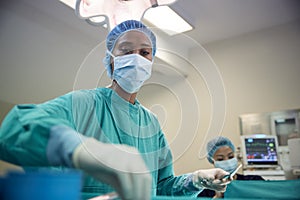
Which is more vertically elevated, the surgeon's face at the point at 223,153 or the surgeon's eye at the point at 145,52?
the surgeon's eye at the point at 145,52

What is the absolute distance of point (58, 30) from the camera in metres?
2.59

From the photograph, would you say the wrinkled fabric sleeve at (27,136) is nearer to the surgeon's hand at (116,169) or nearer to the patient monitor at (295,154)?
the surgeon's hand at (116,169)

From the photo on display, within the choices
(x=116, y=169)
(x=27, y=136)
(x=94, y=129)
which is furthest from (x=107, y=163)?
(x=94, y=129)

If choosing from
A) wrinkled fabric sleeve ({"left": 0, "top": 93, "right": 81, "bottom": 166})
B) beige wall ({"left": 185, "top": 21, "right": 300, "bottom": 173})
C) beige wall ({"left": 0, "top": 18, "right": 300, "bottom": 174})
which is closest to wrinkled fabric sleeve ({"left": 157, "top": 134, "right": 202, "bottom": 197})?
wrinkled fabric sleeve ({"left": 0, "top": 93, "right": 81, "bottom": 166})

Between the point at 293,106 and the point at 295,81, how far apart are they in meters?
0.26

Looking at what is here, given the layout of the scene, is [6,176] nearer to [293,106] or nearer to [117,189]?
[117,189]

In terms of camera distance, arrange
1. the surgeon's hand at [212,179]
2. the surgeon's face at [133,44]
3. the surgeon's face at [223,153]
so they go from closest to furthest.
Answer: the surgeon's hand at [212,179] < the surgeon's face at [133,44] < the surgeon's face at [223,153]

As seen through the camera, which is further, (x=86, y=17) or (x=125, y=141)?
(x=86, y=17)

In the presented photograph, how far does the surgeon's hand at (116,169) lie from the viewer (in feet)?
1.56

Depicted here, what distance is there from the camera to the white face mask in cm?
122

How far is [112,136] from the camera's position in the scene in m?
1.06

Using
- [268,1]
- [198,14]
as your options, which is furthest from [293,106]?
[198,14]

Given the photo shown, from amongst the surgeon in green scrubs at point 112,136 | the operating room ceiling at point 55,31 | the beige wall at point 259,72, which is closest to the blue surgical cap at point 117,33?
the surgeon in green scrubs at point 112,136

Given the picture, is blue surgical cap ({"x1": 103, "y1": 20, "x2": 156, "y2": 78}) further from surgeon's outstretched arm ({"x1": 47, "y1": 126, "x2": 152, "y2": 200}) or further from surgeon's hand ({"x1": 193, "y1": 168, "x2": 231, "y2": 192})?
surgeon's outstretched arm ({"x1": 47, "y1": 126, "x2": 152, "y2": 200})
